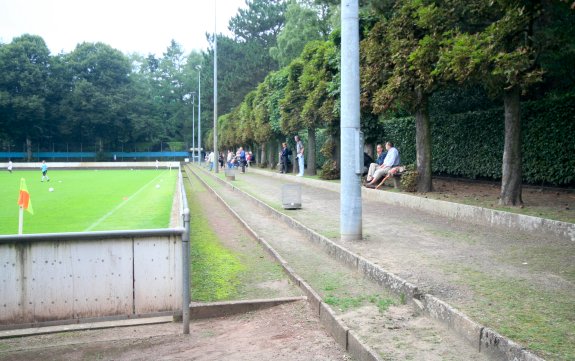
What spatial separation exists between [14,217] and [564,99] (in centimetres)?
1623

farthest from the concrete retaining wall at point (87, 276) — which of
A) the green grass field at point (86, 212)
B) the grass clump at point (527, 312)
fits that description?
the green grass field at point (86, 212)

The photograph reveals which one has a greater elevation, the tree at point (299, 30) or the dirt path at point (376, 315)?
the tree at point (299, 30)

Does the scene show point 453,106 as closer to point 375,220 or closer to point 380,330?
point 375,220

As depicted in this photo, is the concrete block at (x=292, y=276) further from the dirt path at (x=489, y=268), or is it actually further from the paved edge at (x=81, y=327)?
the paved edge at (x=81, y=327)

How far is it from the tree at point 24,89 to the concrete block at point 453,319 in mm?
93570

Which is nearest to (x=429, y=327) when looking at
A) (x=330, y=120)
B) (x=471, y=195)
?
(x=471, y=195)

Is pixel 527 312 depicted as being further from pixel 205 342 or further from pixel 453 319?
pixel 205 342

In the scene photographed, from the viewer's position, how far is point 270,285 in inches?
309

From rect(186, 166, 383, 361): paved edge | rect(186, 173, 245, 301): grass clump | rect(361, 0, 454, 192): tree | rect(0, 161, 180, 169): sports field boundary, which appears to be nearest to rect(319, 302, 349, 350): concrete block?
rect(186, 166, 383, 361): paved edge

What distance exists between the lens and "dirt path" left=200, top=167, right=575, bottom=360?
498cm

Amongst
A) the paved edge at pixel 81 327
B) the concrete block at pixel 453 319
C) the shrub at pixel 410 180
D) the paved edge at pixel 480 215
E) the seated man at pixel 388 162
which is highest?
the seated man at pixel 388 162

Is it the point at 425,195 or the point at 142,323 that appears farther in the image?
the point at 425,195

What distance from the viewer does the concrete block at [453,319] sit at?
16.0ft

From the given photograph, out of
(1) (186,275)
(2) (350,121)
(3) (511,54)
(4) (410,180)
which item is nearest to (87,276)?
(1) (186,275)
